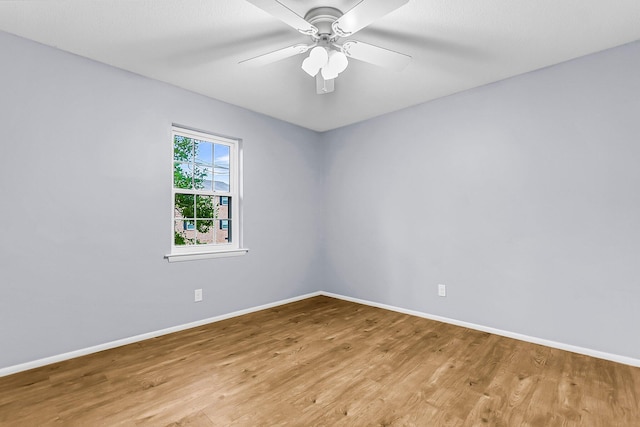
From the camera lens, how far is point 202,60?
271 cm

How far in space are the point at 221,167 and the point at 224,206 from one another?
0.48 meters

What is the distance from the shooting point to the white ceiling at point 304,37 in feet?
6.69

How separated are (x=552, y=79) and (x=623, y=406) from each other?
259 cm

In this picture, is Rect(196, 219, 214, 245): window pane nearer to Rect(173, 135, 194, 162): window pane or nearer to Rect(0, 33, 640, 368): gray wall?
Rect(0, 33, 640, 368): gray wall

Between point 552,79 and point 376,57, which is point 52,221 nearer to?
point 376,57

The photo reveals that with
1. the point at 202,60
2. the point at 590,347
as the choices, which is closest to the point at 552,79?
the point at 590,347

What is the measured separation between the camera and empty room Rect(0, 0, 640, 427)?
2014 millimetres

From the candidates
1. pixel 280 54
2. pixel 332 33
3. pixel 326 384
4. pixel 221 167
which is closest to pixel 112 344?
pixel 326 384

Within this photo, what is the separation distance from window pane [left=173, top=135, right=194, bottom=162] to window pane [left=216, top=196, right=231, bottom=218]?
0.58 metres

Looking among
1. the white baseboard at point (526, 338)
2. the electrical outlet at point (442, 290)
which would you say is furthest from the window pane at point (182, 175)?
the electrical outlet at point (442, 290)

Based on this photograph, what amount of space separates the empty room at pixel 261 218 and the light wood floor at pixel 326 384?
2cm

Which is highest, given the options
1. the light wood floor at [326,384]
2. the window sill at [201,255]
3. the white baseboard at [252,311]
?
the window sill at [201,255]

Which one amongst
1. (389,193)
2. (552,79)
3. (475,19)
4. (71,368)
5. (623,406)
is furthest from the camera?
(389,193)

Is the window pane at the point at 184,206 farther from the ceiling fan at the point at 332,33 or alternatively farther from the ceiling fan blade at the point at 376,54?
the ceiling fan blade at the point at 376,54
